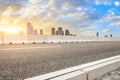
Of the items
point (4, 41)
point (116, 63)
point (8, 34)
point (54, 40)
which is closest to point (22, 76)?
point (116, 63)

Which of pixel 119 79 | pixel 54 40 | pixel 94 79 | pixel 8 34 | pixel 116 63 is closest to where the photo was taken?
pixel 94 79

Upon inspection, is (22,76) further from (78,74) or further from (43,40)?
(43,40)

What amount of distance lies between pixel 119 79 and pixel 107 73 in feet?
1.45

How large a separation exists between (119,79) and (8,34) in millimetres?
26521

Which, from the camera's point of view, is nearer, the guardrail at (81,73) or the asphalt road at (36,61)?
the guardrail at (81,73)

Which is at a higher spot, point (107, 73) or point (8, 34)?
point (8, 34)

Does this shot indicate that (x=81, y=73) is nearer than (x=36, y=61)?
Yes

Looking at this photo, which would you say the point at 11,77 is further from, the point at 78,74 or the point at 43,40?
→ the point at 43,40

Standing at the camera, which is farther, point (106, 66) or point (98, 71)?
point (106, 66)

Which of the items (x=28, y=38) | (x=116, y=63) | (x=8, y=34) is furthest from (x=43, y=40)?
(x=116, y=63)

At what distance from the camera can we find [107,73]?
4.86 m

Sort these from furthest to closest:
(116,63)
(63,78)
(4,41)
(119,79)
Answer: (4,41) → (116,63) → (119,79) → (63,78)

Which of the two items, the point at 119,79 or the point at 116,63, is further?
the point at 116,63

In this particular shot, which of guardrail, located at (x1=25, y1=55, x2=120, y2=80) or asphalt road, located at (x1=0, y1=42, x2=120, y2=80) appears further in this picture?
asphalt road, located at (x1=0, y1=42, x2=120, y2=80)
